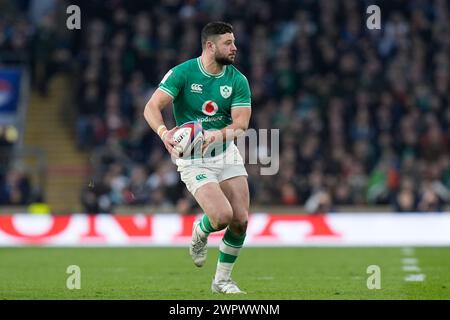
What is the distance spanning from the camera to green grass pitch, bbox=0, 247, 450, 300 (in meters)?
10.1

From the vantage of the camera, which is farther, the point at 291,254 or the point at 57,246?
the point at 57,246

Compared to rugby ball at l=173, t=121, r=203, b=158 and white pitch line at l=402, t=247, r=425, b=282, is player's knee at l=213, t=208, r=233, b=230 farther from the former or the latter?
white pitch line at l=402, t=247, r=425, b=282

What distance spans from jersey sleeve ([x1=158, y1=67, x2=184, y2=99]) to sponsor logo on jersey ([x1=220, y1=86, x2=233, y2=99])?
365 millimetres

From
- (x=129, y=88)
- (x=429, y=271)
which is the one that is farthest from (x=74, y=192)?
(x=429, y=271)

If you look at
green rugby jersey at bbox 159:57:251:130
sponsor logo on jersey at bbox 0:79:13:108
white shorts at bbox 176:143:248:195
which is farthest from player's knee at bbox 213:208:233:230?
sponsor logo on jersey at bbox 0:79:13:108

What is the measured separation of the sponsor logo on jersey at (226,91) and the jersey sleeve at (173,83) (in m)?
0.36

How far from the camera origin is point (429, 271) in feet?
42.4

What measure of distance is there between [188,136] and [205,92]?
0.54 metres

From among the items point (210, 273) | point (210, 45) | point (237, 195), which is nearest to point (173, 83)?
point (210, 45)

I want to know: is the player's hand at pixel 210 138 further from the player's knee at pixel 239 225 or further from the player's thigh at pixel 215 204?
the player's knee at pixel 239 225
